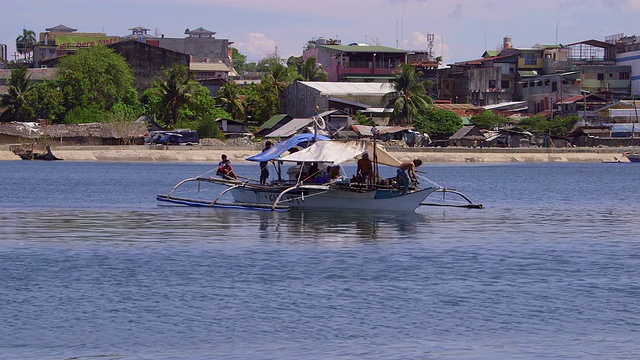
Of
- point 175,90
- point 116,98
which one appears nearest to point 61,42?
point 116,98

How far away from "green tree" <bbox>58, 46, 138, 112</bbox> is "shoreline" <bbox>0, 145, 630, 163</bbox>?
10447mm

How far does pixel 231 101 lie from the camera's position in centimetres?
10344

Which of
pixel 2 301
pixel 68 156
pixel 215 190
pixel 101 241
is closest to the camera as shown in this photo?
pixel 2 301

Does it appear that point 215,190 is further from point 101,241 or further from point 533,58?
point 533,58

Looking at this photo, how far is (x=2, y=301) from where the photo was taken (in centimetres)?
2036

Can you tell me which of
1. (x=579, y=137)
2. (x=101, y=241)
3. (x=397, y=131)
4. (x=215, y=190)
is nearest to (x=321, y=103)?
(x=397, y=131)

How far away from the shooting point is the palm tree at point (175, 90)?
95.6 metres

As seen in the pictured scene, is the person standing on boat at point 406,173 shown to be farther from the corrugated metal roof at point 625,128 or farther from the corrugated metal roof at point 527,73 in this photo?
the corrugated metal roof at point 527,73

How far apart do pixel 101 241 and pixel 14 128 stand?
62.2m

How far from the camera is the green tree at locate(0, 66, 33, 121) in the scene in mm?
97000

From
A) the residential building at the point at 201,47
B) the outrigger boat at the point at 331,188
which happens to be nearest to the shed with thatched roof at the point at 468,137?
the residential building at the point at 201,47

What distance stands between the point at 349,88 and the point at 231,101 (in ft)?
39.9

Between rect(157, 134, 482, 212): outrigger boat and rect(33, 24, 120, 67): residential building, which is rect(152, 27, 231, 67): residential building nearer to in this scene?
rect(33, 24, 120, 67): residential building

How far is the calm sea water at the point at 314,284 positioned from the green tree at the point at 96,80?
193ft
